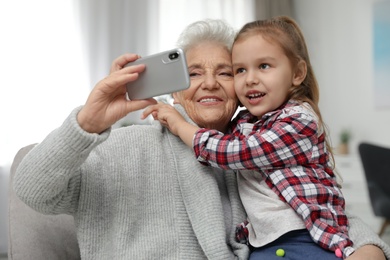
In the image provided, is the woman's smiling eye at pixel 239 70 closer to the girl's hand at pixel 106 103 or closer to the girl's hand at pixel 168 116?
the girl's hand at pixel 168 116

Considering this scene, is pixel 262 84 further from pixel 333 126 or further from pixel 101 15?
pixel 333 126

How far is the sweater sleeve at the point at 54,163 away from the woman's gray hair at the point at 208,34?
522 millimetres

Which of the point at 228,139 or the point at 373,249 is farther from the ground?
the point at 228,139

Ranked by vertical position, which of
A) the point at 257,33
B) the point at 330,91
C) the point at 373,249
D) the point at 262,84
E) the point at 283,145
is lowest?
the point at 330,91

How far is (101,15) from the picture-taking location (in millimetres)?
3877

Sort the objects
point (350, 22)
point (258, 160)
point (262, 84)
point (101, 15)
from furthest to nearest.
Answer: point (350, 22)
point (101, 15)
point (262, 84)
point (258, 160)

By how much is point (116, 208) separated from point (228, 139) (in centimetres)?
33

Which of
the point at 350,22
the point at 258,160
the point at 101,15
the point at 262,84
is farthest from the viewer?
the point at 350,22

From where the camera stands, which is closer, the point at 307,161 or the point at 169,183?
the point at 307,161

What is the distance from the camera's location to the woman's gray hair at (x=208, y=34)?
1.42 metres

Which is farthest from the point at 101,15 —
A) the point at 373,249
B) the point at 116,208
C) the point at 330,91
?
the point at 373,249

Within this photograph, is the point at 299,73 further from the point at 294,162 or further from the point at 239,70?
the point at 294,162

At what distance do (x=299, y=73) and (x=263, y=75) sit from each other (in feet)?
0.45

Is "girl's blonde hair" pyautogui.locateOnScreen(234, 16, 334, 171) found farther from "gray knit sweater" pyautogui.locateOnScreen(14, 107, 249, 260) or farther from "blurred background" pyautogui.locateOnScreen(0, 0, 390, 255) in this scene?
"blurred background" pyautogui.locateOnScreen(0, 0, 390, 255)
